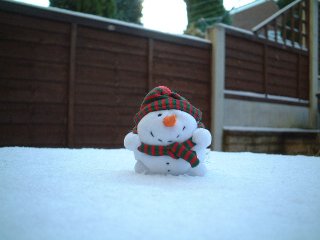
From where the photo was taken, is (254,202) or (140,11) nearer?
(254,202)

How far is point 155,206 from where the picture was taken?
928mm

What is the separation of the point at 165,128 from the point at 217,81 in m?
4.00

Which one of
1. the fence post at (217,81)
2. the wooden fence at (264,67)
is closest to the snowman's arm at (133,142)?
the fence post at (217,81)

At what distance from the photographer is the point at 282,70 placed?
249 inches

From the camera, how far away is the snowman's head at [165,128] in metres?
1.40

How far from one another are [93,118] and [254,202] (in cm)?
338

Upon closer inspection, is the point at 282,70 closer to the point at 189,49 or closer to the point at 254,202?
the point at 189,49

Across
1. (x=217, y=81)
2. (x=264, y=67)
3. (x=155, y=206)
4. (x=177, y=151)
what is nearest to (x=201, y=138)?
(x=177, y=151)

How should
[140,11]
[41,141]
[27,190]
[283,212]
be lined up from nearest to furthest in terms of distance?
→ [283,212]
[27,190]
[41,141]
[140,11]

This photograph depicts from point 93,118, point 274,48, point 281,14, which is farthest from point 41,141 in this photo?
point 281,14

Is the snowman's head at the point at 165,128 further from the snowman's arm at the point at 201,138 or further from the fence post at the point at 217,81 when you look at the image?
the fence post at the point at 217,81

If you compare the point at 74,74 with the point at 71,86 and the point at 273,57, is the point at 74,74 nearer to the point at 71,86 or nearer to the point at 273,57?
the point at 71,86

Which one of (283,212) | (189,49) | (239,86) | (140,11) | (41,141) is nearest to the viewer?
(283,212)

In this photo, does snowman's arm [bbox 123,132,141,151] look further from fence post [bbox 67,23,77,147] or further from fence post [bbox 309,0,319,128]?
fence post [bbox 309,0,319,128]
